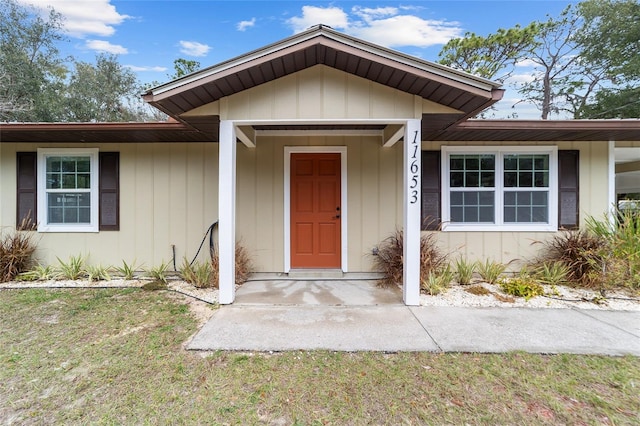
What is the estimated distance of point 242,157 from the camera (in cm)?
496

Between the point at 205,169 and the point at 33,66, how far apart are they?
12938mm

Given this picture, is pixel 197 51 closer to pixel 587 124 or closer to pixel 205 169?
pixel 205 169

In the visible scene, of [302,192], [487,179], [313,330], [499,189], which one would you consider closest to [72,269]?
[302,192]

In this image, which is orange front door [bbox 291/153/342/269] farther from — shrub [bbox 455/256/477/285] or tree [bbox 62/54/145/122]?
tree [bbox 62/54/145/122]

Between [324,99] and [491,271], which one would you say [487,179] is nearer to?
[491,271]

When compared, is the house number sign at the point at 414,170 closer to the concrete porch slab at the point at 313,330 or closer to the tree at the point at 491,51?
the concrete porch slab at the point at 313,330

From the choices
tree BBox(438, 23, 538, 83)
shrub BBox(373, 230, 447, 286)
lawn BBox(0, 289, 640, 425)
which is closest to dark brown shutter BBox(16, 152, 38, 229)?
lawn BBox(0, 289, 640, 425)

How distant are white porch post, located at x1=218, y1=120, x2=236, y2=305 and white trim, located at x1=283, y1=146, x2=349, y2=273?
1446 mm

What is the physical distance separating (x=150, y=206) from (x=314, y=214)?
114 inches

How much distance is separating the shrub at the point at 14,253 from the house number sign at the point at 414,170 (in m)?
6.25

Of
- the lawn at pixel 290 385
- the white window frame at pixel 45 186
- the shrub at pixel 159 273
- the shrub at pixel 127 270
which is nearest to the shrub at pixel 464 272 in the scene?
the lawn at pixel 290 385

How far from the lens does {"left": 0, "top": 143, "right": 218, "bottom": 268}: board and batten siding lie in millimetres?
4973

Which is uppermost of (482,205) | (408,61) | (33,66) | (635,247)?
(33,66)

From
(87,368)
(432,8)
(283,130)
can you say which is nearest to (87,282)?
(87,368)
